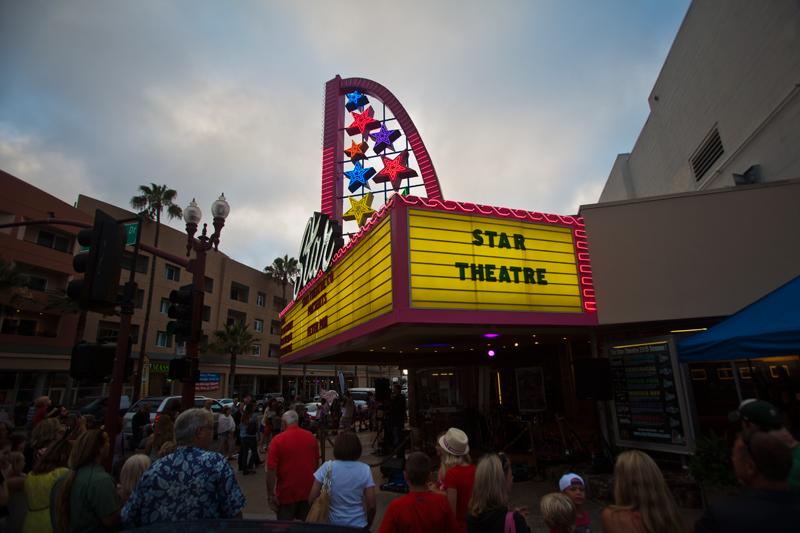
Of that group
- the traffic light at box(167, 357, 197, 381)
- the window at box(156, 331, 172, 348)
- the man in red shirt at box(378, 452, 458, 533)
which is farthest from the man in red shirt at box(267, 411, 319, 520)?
the window at box(156, 331, 172, 348)

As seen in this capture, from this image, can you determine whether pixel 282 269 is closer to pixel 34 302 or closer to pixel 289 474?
pixel 34 302

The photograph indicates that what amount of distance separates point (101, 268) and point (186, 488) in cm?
387

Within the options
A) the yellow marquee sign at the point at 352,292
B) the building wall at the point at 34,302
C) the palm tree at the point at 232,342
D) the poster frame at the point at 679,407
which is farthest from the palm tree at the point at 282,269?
the poster frame at the point at 679,407

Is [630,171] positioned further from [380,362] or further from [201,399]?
[201,399]

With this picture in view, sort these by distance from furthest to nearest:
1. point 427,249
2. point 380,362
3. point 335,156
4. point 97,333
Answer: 1. point 97,333
2. point 380,362
3. point 335,156
4. point 427,249

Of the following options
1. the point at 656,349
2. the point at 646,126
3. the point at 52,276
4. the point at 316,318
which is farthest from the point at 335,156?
the point at 52,276

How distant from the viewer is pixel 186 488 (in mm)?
3418

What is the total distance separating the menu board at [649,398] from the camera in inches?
349

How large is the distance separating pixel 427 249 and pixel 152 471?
20.3ft

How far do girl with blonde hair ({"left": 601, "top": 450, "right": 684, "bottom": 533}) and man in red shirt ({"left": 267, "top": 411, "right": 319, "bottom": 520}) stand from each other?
3797 millimetres

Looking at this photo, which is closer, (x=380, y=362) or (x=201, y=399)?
(x=380, y=362)

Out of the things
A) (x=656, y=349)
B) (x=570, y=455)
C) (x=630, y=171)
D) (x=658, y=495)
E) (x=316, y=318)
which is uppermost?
(x=630, y=171)

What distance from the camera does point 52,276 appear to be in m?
32.1

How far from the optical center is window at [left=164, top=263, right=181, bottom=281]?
41000mm
